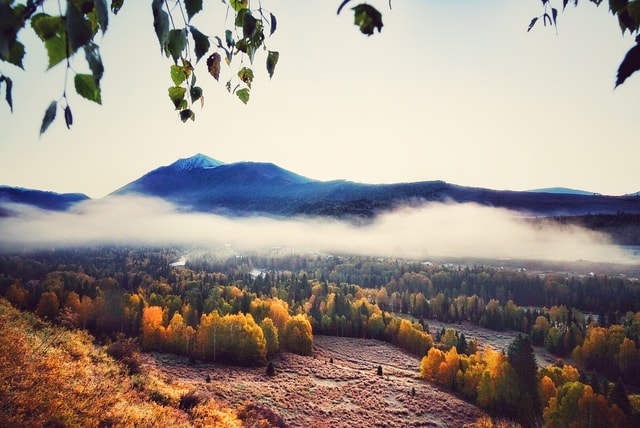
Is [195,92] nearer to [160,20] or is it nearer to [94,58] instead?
[160,20]

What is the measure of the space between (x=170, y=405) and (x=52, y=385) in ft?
37.8

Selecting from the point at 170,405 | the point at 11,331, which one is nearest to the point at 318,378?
the point at 170,405

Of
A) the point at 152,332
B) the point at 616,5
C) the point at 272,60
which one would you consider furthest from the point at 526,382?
the point at 272,60

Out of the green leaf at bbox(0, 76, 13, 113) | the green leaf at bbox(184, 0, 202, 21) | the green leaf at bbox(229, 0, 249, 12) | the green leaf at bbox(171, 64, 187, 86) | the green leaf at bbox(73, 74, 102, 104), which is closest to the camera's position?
the green leaf at bbox(73, 74, 102, 104)

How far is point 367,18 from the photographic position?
62.4 inches

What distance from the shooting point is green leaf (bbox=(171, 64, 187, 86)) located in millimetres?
2680

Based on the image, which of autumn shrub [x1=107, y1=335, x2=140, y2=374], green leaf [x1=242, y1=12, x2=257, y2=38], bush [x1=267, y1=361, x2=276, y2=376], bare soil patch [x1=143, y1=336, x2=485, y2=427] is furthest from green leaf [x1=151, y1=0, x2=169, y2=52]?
bush [x1=267, y1=361, x2=276, y2=376]

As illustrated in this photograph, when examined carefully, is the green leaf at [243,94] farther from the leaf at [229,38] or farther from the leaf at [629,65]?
the leaf at [629,65]

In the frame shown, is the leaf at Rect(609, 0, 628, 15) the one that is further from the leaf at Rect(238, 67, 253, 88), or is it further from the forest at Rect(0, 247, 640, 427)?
the forest at Rect(0, 247, 640, 427)

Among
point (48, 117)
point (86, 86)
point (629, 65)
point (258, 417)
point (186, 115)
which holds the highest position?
point (186, 115)

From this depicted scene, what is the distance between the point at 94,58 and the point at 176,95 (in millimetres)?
1515

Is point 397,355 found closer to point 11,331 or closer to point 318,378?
point 318,378

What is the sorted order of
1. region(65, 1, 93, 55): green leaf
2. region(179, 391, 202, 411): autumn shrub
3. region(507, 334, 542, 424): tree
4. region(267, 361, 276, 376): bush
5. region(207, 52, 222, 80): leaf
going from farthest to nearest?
region(267, 361, 276, 376): bush < region(507, 334, 542, 424): tree < region(179, 391, 202, 411): autumn shrub < region(207, 52, 222, 80): leaf < region(65, 1, 93, 55): green leaf

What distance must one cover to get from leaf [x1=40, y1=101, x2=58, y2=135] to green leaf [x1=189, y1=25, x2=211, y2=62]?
3.28 ft
